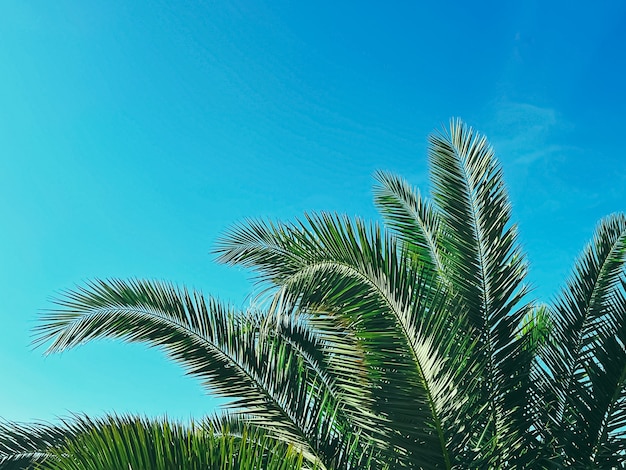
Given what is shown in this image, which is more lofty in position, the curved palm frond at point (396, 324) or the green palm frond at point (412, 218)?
the green palm frond at point (412, 218)

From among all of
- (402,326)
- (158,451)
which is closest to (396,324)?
(402,326)

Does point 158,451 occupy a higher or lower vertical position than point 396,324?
lower

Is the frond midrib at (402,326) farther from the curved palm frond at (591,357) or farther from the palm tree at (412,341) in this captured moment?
the curved palm frond at (591,357)

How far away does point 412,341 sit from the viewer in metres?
4.17

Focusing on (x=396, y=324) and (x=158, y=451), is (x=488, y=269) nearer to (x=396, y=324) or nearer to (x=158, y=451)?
(x=396, y=324)

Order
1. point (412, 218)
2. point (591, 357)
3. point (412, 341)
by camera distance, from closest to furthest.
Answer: point (412, 341) → point (591, 357) → point (412, 218)

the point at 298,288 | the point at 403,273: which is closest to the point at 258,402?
the point at 298,288

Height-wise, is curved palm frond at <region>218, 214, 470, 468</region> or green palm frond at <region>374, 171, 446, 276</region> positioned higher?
green palm frond at <region>374, 171, 446, 276</region>

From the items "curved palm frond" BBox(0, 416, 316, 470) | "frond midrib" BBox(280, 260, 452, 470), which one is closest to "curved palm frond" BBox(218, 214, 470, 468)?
"frond midrib" BBox(280, 260, 452, 470)

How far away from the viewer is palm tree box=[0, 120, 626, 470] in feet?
13.9

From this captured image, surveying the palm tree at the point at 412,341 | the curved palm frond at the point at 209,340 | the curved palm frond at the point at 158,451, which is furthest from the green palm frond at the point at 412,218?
the curved palm frond at the point at 158,451

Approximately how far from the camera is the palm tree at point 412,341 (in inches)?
167

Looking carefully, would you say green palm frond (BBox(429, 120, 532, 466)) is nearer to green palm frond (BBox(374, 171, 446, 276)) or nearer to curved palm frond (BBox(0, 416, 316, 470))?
green palm frond (BBox(374, 171, 446, 276))

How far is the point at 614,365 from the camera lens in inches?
199
